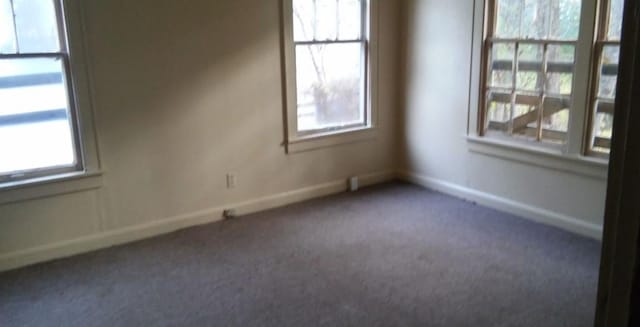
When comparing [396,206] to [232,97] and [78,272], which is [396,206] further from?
[78,272]

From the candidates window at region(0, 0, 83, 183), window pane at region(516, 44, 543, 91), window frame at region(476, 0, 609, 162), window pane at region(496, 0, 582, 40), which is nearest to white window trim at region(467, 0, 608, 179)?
window frame at region(476, 0, 609, 162)

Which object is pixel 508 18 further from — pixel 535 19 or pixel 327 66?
pixel 327 66

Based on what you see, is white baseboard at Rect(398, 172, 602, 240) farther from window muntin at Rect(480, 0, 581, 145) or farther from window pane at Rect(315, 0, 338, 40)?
window pane at Rect(315, 0, 338, 40)

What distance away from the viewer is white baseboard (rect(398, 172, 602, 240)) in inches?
147

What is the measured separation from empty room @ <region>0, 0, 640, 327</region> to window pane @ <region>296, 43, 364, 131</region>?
19 mm

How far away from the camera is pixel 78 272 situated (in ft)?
10.8

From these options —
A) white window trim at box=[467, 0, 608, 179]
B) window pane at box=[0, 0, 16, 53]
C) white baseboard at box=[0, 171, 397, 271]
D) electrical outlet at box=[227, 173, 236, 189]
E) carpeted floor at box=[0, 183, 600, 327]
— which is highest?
window pane at box=[0, 0, 16, 53]

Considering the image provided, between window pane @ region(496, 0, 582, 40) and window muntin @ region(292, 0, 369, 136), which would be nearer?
window pane @ region(496, 0, 582, 40)

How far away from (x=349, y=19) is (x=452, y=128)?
4.23ft

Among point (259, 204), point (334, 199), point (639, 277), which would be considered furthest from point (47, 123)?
point (639, 277)

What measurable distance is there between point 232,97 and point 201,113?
0.90ft

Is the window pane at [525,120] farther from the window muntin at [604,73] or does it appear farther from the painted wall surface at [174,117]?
the painted wall surface at [174,117]

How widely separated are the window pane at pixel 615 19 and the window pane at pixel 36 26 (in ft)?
11.5

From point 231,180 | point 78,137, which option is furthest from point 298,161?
point 78,137
